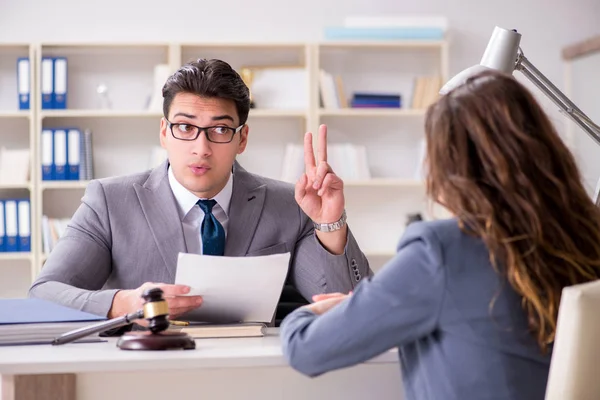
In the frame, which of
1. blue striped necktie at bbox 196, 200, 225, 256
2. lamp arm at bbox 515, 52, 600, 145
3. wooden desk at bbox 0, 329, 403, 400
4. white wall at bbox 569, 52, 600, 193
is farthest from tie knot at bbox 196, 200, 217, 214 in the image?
white wall at bbox 569, 52, 600, 193

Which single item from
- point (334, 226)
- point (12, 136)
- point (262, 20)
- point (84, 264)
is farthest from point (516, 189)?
point (12, 136)

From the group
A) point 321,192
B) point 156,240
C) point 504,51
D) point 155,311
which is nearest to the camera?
point 155,311

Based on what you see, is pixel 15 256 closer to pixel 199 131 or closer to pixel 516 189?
pixel 199 131

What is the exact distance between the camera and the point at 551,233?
48.4 inches

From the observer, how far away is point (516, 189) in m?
1.23

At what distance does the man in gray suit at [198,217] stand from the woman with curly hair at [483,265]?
0.81 metres

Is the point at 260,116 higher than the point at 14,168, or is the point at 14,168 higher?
the point at 260,116

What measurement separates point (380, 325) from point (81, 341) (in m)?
0.64

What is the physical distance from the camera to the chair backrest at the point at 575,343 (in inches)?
46.1

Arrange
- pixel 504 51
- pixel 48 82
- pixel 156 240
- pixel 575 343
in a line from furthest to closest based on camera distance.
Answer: pixel 48 82 → pixel 156 240 → pixel 504 51 → pixel 575 343

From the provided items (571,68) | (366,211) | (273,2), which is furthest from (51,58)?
(571,68)

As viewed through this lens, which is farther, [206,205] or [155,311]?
[206,205]

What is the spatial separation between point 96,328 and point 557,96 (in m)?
1.09

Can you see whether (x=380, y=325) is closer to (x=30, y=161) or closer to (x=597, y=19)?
(x=30, y=161)
